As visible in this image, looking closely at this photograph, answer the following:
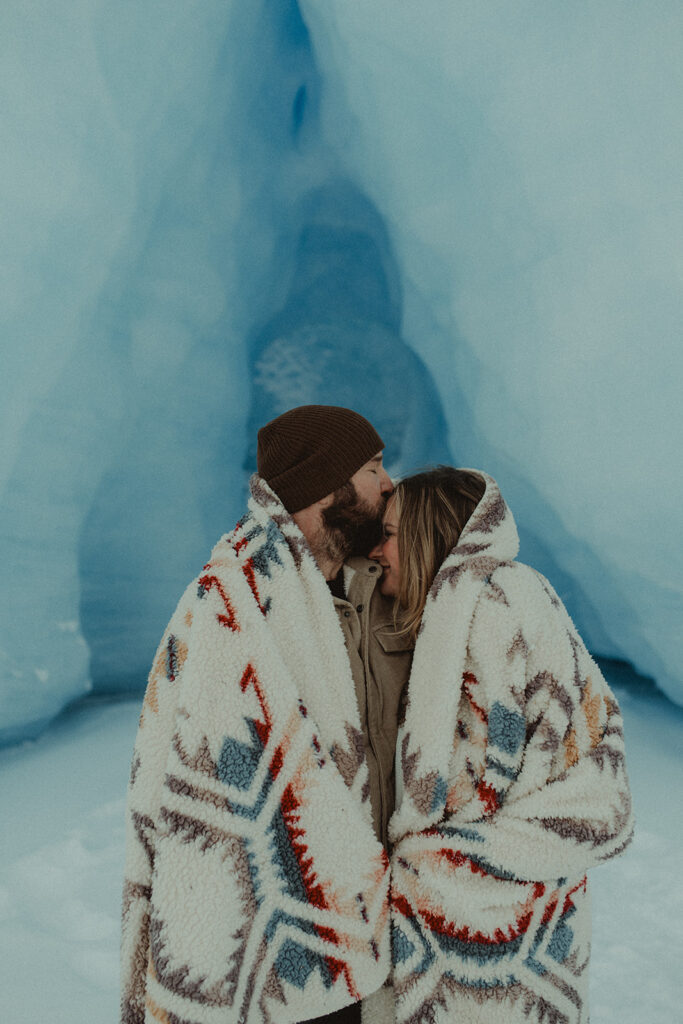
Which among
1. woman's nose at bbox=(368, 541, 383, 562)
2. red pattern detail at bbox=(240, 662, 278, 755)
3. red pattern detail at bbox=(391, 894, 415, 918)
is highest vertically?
woman's nose at bbox=(368, 541, 383, 562)

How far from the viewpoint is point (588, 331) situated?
2016mm

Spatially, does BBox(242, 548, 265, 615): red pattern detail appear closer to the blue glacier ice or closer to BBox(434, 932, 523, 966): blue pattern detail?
BBox(434, 932, 523, 966): blue pattern detail

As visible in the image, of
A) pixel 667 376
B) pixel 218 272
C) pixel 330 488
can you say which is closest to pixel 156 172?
pixel 218 272

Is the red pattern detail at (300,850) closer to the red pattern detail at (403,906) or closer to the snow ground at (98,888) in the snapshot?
the red pattern detail at (403,906)

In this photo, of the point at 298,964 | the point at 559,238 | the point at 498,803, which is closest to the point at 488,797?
the point at 498,803

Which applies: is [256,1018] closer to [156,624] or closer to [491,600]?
[491,600]

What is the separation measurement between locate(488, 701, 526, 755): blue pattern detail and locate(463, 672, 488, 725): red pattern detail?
0.03 feet

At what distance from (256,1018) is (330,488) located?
19.7 inches

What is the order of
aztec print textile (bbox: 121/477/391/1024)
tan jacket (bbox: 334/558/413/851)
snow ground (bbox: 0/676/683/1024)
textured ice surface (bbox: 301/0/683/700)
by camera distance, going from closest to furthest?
1. aztec print textile (bbox: 121/477/391/1024)
2. tan jacket (bbox: 334/558/413/851)
3. snow ground (bbox: 0/676/683/1024)
4. textured ice surface (bbox: 301/0/683/700)

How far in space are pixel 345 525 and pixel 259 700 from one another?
22cm

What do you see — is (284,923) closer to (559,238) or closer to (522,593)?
(522,593)

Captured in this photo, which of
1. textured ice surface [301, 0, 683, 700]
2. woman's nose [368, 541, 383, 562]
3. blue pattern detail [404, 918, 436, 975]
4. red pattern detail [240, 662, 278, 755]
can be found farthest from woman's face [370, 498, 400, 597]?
textured ice surface [301, 0, 683, 700]

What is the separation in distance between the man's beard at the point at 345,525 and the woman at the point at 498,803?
11cm

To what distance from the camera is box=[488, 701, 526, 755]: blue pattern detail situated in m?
0.65
